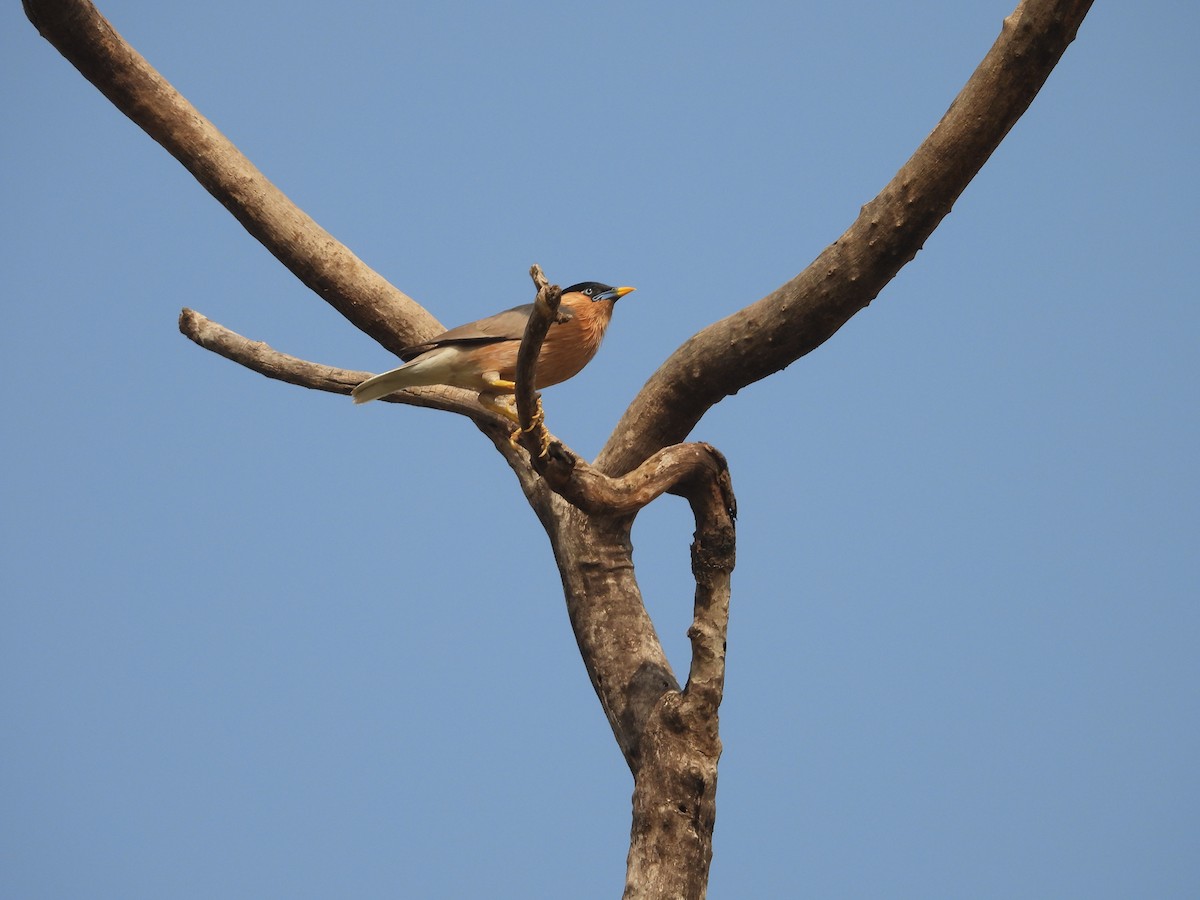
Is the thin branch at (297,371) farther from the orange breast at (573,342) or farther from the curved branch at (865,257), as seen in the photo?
the curved branch at (865,257)

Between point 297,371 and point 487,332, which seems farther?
point 297,371

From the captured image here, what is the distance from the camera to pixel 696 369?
14.5 feet

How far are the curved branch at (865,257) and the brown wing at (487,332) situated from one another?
0.62 m

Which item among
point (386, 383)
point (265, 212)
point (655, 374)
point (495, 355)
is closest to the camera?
point (495, 355)

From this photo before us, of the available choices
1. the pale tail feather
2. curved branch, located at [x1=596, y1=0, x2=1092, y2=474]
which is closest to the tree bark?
curved branch, located at [x1=596, y1=0, x2=1092, y2=474]

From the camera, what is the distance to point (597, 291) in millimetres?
Answer: 4656

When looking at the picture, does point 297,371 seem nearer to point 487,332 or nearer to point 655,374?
point 487,332

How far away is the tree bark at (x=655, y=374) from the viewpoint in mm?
3666

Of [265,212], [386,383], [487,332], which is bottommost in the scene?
[386,383]

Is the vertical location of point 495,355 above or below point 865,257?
below

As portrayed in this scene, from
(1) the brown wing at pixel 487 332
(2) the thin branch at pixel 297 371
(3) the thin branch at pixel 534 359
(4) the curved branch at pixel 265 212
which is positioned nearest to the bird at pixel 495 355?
(1) the brown wing at pixel 487 332

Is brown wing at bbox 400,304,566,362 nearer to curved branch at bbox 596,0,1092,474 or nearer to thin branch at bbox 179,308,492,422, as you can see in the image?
thin branch at bbox 179,308,492,422

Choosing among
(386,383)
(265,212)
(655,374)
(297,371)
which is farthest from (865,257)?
(265,212)

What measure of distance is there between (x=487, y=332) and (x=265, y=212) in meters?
1.65
